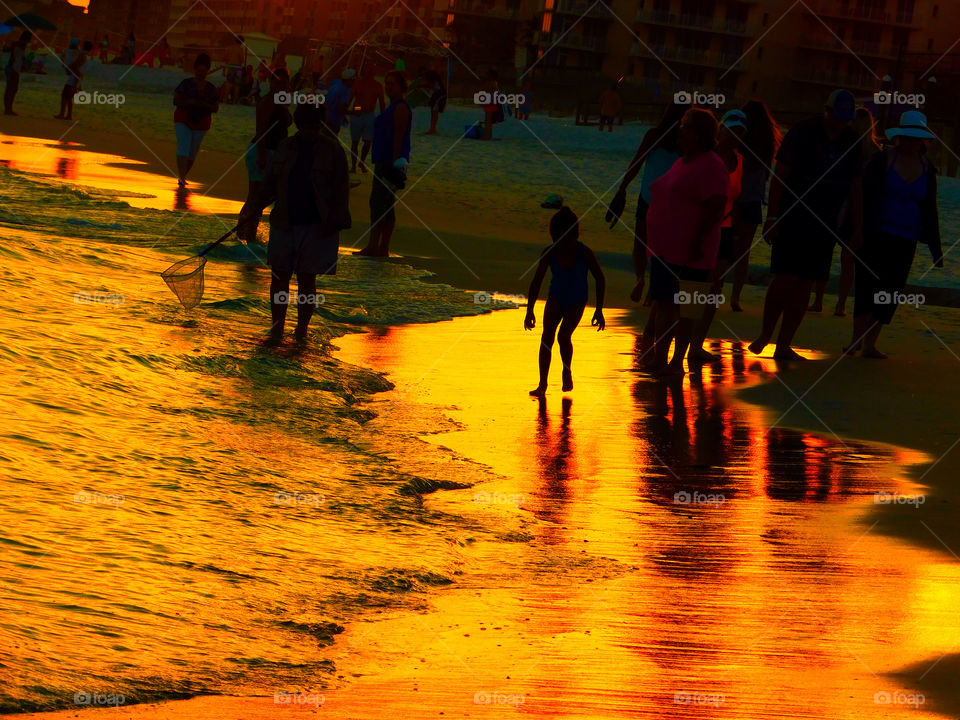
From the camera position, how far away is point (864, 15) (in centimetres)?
8469

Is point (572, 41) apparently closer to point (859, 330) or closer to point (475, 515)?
point (859, 330)

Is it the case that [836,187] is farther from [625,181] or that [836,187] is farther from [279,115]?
[279,115]

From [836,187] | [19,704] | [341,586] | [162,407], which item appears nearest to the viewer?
[19,704]

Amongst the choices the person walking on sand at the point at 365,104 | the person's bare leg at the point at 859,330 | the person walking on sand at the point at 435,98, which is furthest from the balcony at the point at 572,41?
the person's bare leg at the point at 859,330

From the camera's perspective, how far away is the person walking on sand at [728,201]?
34.5 feet

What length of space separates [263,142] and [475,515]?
7.85 meters

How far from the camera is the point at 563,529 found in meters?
6.34

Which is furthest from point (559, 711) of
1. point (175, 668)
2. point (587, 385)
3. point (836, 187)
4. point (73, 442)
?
point (836, 187)

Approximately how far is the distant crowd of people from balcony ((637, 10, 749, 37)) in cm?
7052

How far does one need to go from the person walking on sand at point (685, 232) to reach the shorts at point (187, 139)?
33.3 feet

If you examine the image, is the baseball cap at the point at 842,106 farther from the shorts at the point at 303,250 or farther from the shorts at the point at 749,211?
the shorts at the point at 303,250

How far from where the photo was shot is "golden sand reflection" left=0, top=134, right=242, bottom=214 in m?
18.6

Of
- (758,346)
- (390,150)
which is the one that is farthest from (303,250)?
(390,150)

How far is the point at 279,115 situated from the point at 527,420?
20.4ft
